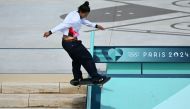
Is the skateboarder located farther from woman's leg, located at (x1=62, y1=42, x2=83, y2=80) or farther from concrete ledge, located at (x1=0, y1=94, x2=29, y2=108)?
concrete ledge, located at (x1=0, y1=94, x2=29, y2=108)

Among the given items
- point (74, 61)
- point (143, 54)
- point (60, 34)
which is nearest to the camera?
point (74, 61)

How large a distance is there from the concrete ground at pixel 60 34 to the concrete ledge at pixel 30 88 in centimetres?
156

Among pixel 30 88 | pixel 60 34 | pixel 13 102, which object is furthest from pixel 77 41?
pixel 60 34

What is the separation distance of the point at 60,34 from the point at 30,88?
19.7 feet

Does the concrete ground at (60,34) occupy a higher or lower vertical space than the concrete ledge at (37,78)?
lower

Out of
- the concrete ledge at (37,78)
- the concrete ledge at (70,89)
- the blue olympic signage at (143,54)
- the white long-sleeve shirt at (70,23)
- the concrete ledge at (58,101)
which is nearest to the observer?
the white long-sleeve shirt at (70,23)

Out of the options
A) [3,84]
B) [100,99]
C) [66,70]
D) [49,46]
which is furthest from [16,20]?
[100,99]

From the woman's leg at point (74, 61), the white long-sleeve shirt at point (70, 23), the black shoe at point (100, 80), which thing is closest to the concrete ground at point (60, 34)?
the woman's leg at point (74, 61)

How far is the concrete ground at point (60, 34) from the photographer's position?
14570mm

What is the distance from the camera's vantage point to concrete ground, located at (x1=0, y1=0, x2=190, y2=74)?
574 inches

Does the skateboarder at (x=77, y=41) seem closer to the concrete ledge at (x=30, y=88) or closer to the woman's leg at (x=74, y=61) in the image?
the woman's leg at (x=74, y=61)

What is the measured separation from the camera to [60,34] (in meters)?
17.7

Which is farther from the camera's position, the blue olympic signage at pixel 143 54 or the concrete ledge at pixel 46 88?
the concrete ledge at pixel 46 88

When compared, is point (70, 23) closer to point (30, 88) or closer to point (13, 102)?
point (30, 88)
